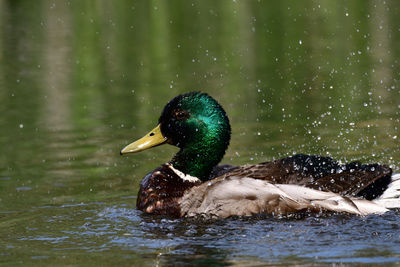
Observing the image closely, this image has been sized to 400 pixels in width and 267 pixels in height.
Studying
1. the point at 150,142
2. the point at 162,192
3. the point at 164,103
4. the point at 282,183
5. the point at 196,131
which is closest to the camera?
the point at 282,183

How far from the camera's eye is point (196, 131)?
8.53m

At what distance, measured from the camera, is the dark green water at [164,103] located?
274 inches

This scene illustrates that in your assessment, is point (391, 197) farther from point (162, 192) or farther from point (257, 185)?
point (162, 192)

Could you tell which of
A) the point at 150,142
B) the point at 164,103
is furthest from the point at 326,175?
the point at 164,103

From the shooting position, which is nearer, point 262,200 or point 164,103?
point 262,200

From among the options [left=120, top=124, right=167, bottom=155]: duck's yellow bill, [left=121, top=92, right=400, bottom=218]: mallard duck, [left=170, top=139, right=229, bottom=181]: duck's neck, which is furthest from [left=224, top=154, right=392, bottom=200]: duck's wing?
[left=120, top=124, right=167, bottom=155]: duck's yellow bill

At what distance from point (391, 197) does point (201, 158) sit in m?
1.96

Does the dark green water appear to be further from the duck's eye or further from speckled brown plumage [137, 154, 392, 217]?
the duck's eye

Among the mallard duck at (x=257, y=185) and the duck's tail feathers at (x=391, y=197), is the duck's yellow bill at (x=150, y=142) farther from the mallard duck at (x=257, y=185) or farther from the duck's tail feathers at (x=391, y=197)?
the duck's tail feathers at (x=391, y=197)

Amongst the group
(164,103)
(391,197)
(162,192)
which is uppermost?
(164,103)

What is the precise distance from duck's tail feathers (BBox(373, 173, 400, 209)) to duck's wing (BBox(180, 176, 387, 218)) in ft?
0.30

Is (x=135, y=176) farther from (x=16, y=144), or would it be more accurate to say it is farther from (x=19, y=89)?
(x=19, y=89)

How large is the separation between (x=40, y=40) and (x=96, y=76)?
6.46m

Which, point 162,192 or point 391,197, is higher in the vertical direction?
point 162,192
